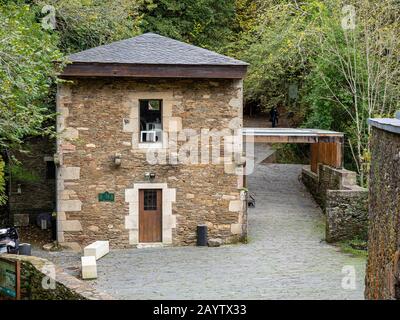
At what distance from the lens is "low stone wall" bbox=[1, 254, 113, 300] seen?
33.2 ft

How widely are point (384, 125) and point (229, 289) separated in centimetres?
582

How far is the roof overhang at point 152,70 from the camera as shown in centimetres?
1673

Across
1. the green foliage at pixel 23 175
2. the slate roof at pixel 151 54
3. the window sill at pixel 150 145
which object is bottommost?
the green foliage at pixel 23 175

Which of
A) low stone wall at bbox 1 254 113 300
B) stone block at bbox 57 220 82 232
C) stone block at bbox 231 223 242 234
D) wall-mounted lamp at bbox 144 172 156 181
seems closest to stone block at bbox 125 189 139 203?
wall-mounted lamp at bbox 144 172 156 181

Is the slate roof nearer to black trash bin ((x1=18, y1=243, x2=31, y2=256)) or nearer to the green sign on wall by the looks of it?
the green sign on wall

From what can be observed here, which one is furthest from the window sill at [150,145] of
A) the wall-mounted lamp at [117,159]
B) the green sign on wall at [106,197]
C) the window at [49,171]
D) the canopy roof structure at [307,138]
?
the window at [49,171]

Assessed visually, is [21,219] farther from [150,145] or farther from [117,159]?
[150,145]

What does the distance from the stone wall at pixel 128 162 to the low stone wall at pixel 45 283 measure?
611cm

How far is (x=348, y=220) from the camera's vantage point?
17.2 m

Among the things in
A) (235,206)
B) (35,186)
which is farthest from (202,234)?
(35,186)

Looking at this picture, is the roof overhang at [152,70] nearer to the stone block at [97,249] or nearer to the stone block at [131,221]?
the stone block at [131,221]

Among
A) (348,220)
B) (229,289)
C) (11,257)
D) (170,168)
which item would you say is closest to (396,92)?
(348,220)

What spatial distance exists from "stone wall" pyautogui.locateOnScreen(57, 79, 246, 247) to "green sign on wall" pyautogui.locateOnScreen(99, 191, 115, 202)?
0.10m

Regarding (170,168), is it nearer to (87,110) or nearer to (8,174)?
(87,110)
